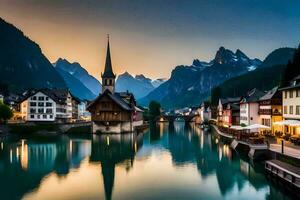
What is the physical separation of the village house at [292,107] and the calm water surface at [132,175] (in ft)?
32.2

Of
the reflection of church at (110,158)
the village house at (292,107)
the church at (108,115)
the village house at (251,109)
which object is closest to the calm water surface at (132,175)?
the reflection of church at (110,158)

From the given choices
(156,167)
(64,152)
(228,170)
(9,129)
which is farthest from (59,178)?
(9,129)

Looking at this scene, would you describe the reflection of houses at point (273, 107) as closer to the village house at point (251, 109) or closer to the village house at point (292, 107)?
the village house at point (292, 107)

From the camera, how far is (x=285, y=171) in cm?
3625

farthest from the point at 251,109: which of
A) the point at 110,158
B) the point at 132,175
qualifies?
the point at 132,175

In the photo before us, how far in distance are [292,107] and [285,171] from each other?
2953cm

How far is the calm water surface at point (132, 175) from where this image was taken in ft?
118

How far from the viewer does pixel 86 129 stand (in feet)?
389

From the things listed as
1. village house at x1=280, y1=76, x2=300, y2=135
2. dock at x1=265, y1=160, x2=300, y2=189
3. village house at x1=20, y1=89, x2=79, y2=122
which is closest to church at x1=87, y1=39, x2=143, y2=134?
village house at x1=20, y1=89, x2=79, y2=122

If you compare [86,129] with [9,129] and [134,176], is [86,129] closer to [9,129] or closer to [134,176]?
[9,129]

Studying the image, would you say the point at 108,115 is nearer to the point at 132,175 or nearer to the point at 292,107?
the point at 292,107

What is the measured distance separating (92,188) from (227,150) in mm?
35849

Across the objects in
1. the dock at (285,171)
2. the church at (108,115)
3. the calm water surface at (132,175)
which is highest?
the church at (108,115)

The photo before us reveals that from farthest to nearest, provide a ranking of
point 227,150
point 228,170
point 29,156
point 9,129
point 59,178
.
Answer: point 9,129 → point 227,150 → point 29,156 → point 228,170 → point 59,178
